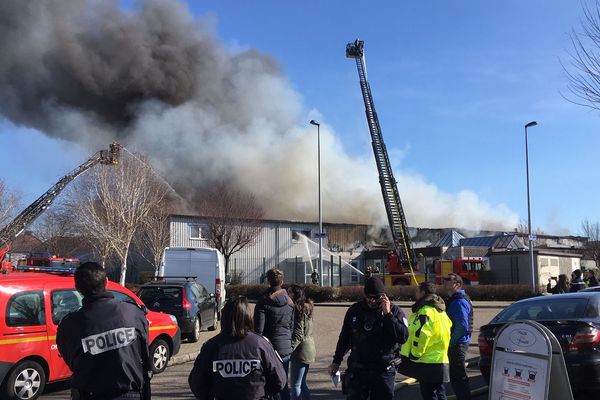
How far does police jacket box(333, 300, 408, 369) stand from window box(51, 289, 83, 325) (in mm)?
3924

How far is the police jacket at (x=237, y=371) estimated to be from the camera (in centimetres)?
305

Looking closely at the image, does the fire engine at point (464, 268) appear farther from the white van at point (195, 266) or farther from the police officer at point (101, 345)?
the police officer at point (101, 345)

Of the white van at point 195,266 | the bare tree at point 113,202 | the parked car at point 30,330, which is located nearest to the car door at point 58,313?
the parked car at point 30,330

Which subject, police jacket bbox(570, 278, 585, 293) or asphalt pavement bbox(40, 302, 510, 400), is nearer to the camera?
asphalt pavement bbox(40, 302, 510, 400)

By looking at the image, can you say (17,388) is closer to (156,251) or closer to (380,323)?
(380,323)

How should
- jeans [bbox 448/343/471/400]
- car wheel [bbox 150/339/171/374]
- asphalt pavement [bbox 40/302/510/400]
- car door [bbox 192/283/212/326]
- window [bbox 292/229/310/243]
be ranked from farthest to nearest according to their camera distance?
window [bbox 292/229/310/243]
car door [bbox 192/283/212/326]
car wheel [bbox 150/339/171/374]
asphalt pavement [bbox 40/302/510/400]
jeans [bbox 448/343/471/400]

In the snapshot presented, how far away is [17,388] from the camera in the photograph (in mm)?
6254

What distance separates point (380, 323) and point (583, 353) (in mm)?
3023

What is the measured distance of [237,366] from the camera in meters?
3.05

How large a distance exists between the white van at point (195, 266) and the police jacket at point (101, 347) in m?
12.9

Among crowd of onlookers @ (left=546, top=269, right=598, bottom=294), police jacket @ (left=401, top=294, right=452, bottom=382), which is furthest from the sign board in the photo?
crowd of onlookers @ (left=546, top=269, right=598, bottom=294)

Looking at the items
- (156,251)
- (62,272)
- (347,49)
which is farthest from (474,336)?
(347,49)

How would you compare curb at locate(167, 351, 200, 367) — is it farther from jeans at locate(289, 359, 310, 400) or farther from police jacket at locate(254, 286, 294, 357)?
police jacket at locate(254, 286, 294, 357)

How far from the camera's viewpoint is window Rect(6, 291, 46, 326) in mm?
6277
